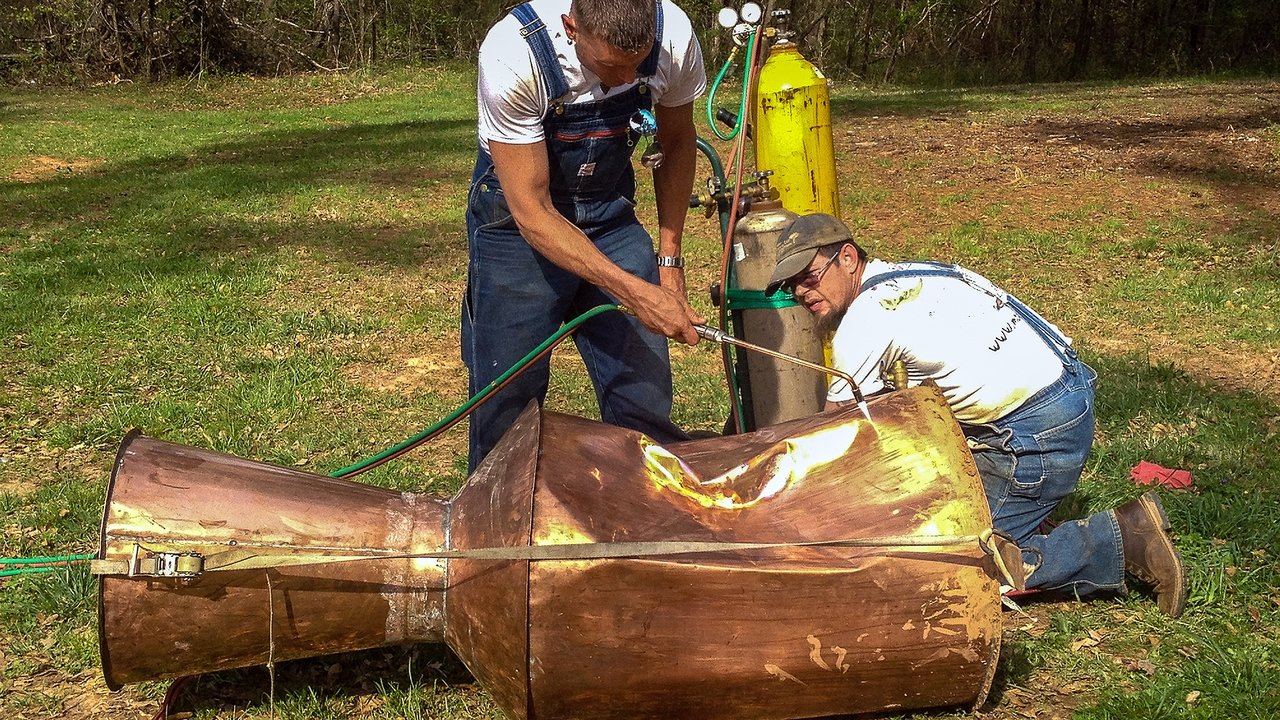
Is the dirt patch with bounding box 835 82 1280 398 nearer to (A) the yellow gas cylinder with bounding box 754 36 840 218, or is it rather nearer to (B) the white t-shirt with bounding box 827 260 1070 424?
(A) the yellow gas cylinder with bounding box 754 36 840 218

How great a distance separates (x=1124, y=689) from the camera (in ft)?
10.1

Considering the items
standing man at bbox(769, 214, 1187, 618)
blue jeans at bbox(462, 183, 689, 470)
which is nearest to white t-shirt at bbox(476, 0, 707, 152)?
blue jeans at bbox(462, 183, 689, 470)

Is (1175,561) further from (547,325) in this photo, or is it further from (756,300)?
(547,325)

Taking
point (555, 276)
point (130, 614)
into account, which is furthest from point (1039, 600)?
point (130, 614)

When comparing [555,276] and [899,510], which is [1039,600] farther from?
[555,276]

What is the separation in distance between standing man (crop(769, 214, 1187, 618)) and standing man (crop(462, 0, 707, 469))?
464mm

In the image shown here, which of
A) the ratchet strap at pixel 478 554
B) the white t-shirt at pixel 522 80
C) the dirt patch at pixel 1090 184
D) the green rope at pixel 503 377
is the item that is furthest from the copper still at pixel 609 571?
the dirt patch at pixel 1090 184

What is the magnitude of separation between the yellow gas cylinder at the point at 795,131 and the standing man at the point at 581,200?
756mm

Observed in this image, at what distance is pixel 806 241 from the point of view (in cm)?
332

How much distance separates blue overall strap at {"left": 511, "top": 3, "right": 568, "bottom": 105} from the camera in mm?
3094

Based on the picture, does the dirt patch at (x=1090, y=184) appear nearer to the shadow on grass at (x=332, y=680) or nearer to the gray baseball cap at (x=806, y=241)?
the gray baseball cap at (x=806, y=241)

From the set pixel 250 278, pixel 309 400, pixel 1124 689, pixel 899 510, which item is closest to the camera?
pixel 899 510

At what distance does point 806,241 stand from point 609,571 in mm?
1288

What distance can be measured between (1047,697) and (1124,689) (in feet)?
0.70
